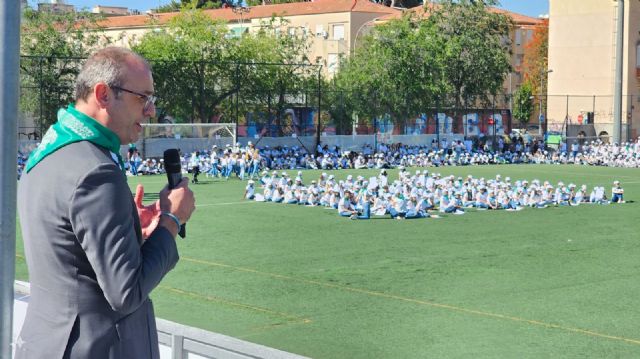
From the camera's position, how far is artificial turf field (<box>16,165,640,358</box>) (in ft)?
27.6

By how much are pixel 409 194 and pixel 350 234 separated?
382 centimetres

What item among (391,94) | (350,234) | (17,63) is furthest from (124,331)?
(391,94)

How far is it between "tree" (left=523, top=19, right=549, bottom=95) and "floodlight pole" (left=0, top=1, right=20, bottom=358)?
→ 224ft

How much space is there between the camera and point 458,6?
45.1 m

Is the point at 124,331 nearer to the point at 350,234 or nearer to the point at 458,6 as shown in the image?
the point at 350,234

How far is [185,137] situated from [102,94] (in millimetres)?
28620

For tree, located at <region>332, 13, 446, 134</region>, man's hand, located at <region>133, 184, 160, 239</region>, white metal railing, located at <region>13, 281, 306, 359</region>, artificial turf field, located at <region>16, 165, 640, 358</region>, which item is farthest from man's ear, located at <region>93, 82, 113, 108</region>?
tree, located at <region>332, 13, 446, 134</region>

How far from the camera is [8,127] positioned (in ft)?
8.03

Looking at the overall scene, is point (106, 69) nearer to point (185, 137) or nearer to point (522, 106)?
point (185, 137)

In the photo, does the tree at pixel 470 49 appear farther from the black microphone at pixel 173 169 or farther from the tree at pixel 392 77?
the black microphone at pixel 173 169

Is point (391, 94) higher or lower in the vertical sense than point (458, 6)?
lower

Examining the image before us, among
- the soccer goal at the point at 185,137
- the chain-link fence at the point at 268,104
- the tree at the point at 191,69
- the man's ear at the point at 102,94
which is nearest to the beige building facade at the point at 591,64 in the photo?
the chain-link fence at the point at 268,104

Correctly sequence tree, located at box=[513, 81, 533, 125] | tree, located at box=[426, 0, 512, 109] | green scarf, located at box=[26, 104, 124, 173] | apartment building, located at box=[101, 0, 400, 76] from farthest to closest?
tree, located at box=[513, 81, 533, 125] < apartment building, located at box=[101, 0, 400, 76] < tree, located at box=[426, 0, 512, 109] < green scarf, located at box=[26, 104, 124, 173]

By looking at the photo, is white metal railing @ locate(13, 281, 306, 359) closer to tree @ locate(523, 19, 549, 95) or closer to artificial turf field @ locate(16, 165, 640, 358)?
artificial turf field @ locate(16, 165, 640, 358)
